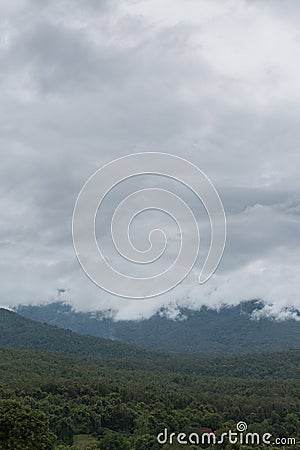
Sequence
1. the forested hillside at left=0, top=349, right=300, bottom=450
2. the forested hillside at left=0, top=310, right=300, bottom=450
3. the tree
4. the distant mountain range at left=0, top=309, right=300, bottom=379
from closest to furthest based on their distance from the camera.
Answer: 1. the tree
2. the forested hillside at left=0, top=310, right=300, bottom=450
3. the forested hillside at left=0, top=349, right=300, bottom=450
4. the distant mountain range at left=0, top=309, right=300, bottom=379

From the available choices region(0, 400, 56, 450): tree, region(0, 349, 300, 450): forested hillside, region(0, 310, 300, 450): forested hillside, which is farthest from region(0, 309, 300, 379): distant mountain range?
region(0, 400, 56, 450): tree

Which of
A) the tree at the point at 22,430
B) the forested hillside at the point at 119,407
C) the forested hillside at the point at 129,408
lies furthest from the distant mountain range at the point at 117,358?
the tree at the point at 22,430

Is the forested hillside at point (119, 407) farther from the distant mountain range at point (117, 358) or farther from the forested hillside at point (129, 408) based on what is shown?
the distant mountain range at point (117, 358)

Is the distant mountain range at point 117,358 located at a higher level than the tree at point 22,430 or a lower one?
higher

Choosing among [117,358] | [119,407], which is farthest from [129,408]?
[117,358]

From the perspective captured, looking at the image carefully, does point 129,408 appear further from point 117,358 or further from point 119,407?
point 117,358

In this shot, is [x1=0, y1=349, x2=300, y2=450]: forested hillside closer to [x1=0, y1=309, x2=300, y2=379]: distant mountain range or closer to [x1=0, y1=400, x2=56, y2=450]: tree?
[x1=0, y1=400, x2=56, y2=450]: tree

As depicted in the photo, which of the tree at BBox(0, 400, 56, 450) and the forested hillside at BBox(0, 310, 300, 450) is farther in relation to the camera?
the forested hillside at BBox(0, 310, 300, 450)

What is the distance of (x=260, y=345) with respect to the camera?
6580 inches

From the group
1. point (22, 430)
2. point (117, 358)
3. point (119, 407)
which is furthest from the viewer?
point (117, 358)

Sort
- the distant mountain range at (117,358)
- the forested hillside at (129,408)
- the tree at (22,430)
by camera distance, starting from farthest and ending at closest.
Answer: the distant mountain range at (117,358)
the forested hillside at (129,408)
the tree at (22,430)

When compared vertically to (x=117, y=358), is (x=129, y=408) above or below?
below

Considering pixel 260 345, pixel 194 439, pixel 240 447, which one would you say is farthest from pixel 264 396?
pixel 260 345

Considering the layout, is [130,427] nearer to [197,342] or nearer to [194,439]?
[194,439]
